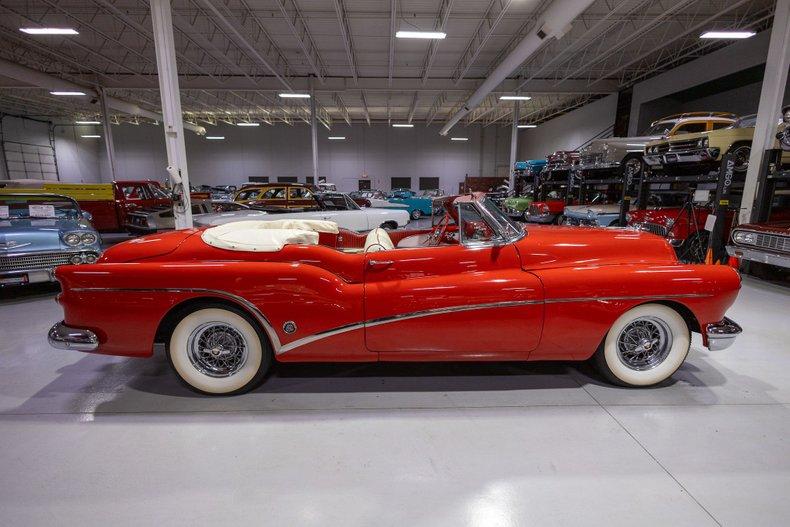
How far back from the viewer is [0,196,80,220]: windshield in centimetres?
471

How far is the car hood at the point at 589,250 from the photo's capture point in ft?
8.59

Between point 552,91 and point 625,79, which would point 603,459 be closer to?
point 552,91

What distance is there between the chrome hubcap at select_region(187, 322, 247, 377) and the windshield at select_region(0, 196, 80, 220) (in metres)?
4.09

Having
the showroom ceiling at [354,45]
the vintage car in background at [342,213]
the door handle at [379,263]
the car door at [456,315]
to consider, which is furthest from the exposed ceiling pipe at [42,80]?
the car door at [456,315]

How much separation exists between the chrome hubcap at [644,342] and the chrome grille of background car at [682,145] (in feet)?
20.7

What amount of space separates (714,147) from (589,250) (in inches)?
248

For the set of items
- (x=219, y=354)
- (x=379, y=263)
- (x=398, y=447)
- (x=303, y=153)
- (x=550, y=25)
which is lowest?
(x=398, y=447)

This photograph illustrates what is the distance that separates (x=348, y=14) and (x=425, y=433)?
1103cm

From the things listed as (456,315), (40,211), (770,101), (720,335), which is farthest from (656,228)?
(40,211)

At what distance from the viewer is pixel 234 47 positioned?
42.8 feet

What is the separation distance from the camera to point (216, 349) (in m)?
2.47

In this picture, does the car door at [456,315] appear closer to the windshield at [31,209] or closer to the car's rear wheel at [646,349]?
the car's rear wheel at [646,349]

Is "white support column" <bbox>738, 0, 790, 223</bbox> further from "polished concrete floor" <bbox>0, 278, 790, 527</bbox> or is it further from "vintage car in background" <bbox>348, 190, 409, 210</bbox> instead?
"vintage car in background" <bbox>348, 190, 409, 210</bbox>

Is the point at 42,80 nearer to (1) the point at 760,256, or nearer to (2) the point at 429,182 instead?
(2) the point at 429,182
